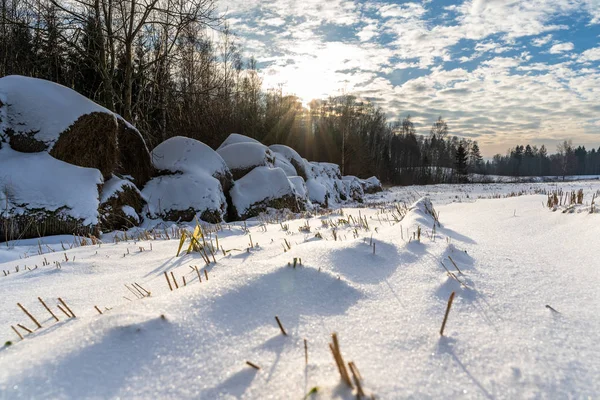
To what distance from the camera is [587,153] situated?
4269 inches

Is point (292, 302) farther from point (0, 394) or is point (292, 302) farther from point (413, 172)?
→ point (413, 172)

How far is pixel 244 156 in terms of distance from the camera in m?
10.8

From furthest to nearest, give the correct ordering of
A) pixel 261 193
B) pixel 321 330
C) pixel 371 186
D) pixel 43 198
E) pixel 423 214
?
pixel 371 186 < pixel 261 193 < pixel 43 198 < pixel 423 214 < pixel 321 330

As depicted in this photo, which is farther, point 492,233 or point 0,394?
point 492,233

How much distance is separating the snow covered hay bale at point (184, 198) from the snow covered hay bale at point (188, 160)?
1.15 ft

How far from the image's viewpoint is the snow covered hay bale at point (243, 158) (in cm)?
1068

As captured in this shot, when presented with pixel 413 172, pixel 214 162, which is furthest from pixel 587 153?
pixel 214 162

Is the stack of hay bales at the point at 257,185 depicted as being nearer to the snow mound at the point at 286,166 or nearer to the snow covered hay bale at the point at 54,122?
the snow mound at the point at 286,166

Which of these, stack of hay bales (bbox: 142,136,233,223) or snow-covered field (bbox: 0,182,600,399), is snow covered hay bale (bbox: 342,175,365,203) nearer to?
stack of hay bales (bbox: 142,136,233,223)

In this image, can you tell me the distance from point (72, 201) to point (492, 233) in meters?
5.99

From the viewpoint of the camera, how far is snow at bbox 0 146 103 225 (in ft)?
16.3

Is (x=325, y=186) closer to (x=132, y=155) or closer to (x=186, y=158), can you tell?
(x=186, y=158)

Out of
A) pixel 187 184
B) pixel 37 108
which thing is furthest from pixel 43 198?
pixel 187 184

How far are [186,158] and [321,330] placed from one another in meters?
8.79
